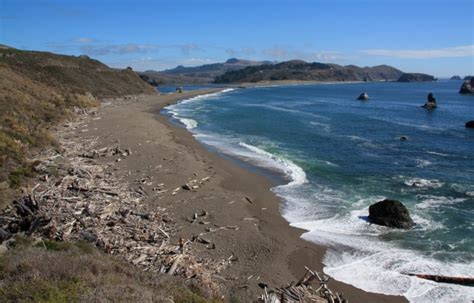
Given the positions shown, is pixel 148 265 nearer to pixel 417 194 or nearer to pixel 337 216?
pixel 337 216

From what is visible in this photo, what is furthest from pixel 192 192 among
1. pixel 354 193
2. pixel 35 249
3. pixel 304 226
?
pixel 35 249

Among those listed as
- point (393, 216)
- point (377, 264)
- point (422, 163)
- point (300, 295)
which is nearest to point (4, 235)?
point (300, 295)

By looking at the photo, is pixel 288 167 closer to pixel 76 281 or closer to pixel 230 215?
pixel 230 215

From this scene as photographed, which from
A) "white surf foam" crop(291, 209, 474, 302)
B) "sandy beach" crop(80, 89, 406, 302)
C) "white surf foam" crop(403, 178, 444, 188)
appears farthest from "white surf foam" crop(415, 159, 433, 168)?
"white surf foam" crop(291, 209, 474, 302)

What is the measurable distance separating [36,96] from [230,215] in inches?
1363

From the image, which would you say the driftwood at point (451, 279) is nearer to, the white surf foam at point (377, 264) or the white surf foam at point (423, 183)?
the white surf foam at point (377, 264)

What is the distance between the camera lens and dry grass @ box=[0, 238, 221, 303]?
8.05 metres

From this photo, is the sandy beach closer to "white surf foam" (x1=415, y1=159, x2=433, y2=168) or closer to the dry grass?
the dry grass

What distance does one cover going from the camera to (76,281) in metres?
8.81

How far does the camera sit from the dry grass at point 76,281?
317 inches

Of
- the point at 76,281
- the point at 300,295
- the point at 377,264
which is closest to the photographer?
the point at 76,281

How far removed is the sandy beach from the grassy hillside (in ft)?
18.0

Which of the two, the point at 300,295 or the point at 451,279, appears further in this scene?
the point at 451,279

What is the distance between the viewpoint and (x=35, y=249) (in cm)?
1102
